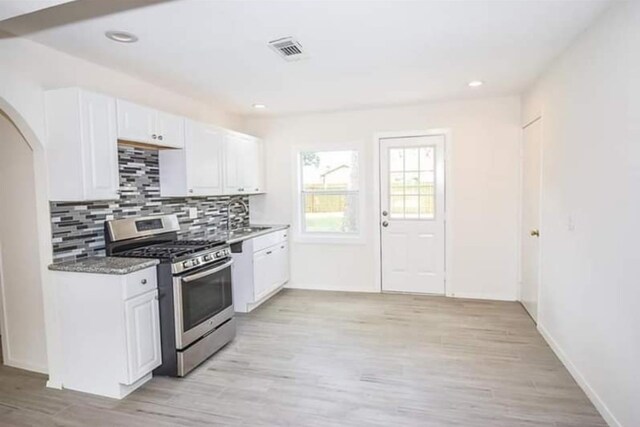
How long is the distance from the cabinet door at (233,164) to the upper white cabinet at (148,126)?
81 cm

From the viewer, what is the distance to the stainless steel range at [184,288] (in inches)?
111

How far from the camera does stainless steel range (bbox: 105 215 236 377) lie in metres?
2.83

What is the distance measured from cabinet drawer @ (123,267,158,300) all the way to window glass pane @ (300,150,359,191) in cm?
281

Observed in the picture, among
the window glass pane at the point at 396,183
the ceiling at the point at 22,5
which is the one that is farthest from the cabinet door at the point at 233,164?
the ceiling at the point at 22,5

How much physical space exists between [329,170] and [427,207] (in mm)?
1378

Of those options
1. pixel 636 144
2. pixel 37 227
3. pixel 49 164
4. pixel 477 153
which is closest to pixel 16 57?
pixel 49 164

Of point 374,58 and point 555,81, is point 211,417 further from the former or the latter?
point 555,81

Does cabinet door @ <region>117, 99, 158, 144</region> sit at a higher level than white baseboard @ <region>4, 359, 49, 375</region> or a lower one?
higher

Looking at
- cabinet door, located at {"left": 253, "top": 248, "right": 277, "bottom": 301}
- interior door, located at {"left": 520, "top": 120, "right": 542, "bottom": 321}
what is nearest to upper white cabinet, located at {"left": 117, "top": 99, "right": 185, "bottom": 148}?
cabinet door, located at {"left": 253, "top": 248, "right": 277, "bottom": 301}

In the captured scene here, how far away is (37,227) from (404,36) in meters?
2.93

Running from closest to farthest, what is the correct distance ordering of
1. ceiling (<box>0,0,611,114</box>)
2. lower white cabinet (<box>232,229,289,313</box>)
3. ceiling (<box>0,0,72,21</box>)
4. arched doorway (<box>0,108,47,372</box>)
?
ceiling (<box>0,0,72,21</box>), ceiling (<box>0,0,611,114</box>), arched doorway (<box>0,108,47,372</box>), lower white cabinet (<box>232,229,289,313</box>)

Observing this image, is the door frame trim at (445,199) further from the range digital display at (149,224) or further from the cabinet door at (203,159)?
the range digital display at (149,224)

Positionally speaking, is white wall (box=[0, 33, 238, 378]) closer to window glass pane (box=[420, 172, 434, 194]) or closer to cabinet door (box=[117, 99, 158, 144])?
cabinet door (box=[117, 99, 158, 144])

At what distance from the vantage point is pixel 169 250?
3.11 meters
